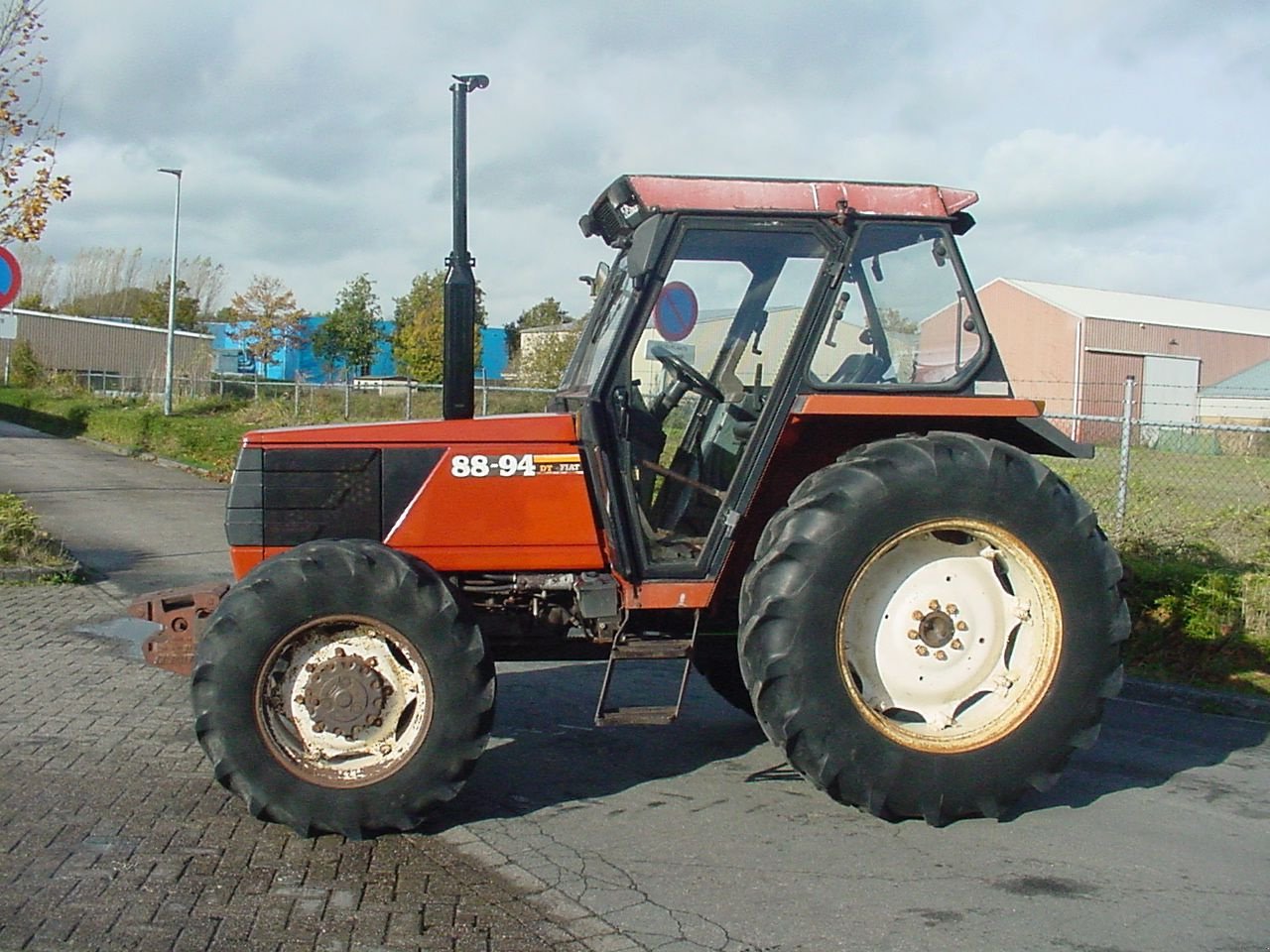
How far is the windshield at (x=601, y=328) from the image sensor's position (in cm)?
586

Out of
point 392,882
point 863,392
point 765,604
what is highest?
point 863,392

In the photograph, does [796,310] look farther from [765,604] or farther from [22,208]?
[22,208]

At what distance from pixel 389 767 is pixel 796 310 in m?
2.53

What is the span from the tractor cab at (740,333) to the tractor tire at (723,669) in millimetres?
945

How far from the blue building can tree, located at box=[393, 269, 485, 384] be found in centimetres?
297

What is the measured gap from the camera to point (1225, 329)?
46.8m

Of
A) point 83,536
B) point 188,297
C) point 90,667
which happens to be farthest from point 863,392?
point 188,297

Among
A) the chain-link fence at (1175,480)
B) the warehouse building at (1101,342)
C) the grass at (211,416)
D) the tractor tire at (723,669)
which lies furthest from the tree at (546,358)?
the warehouse building at (1101,342)

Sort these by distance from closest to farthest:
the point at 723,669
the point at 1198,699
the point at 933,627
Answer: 1. the point at 933,627
2. the point at 723,669
3. the point at 1198,699

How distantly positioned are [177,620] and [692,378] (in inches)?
96.3

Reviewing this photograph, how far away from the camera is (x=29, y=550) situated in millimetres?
11508

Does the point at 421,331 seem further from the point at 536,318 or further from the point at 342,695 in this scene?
the point at 342,695

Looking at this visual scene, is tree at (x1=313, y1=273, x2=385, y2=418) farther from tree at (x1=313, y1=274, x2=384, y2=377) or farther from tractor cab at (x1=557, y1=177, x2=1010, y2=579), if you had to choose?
tractor cab at (x1=557, y1=177, x2=1010, y2=579)

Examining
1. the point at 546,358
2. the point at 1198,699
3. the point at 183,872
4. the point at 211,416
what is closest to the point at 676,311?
the point at 183,872
